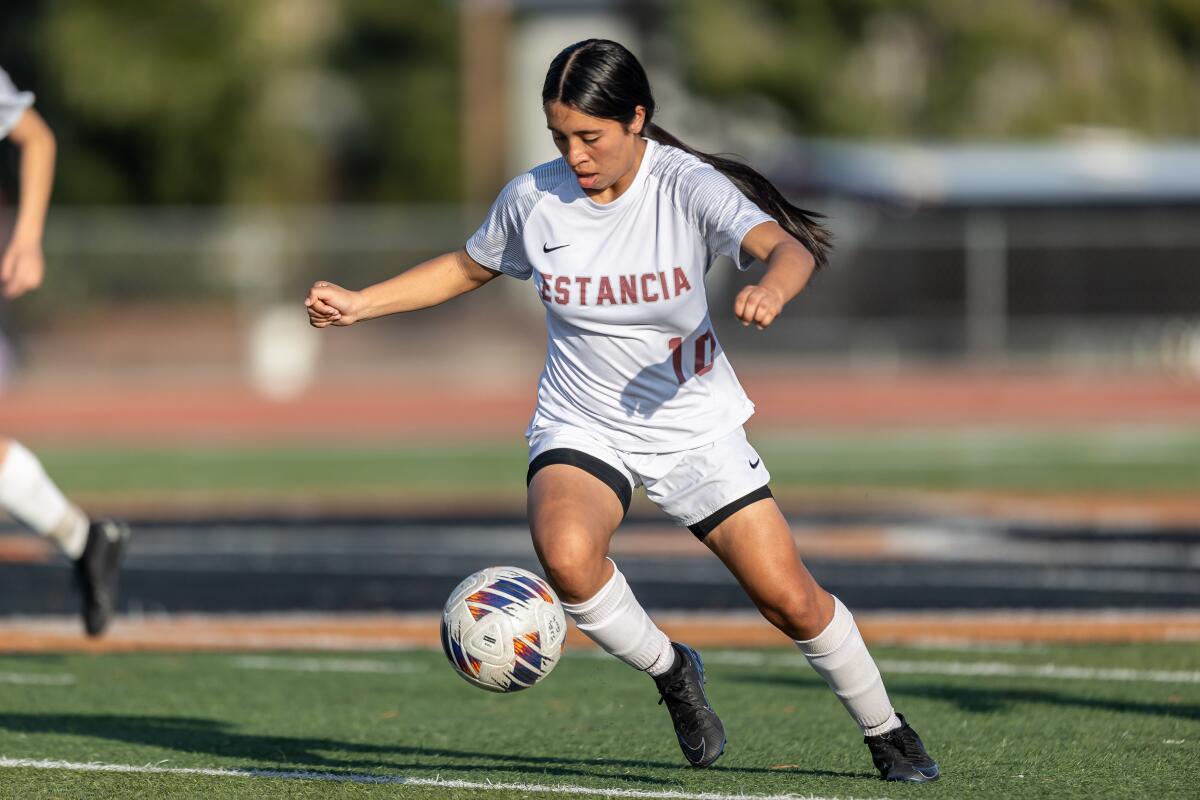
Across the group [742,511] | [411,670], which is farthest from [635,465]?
[411,670]

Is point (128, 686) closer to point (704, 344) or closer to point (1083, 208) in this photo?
point (704, 344)

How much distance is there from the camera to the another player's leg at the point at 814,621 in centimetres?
525

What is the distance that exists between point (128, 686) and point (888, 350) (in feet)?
66.1

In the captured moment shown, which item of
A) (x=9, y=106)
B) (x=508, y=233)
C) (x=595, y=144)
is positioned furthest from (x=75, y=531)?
(x=595, y=144)

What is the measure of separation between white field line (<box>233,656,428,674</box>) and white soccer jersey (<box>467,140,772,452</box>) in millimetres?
2648

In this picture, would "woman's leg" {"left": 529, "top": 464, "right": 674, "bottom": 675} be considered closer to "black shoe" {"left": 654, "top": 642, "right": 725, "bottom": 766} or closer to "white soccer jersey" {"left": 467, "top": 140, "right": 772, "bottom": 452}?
"black shoe" {"left": 654, "top": 642, "right": 725, "bottom": 766}

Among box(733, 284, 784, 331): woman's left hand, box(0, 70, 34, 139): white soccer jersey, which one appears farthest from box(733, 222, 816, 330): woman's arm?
box(0, 70, 34, 139): white soccer jersey

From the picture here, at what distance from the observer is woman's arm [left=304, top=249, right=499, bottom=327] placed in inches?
212

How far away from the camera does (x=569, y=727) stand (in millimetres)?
6520

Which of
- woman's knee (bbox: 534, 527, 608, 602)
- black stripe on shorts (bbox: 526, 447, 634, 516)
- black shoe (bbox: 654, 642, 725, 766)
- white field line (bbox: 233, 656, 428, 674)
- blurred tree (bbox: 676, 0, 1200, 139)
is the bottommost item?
blurred tree (bbox: 676, 0, 1200, 139)

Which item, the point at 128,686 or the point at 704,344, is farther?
the point at 128,686

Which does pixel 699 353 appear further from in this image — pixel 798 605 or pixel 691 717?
pixel 691 717

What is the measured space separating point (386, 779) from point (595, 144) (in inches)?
76.9

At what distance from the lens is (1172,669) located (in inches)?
293
